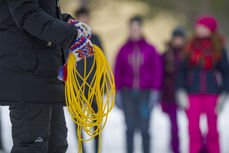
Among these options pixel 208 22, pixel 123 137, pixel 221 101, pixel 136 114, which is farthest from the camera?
pixel 123 137

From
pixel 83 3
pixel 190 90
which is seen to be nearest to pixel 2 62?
pixel 190 90

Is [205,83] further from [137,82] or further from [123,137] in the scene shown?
[123,137]

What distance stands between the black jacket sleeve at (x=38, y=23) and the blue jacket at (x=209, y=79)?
2.84 metres

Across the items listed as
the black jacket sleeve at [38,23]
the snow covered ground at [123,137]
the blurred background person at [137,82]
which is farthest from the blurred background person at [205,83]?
the black jacket sleeve at [38,23]

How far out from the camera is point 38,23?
251 cm

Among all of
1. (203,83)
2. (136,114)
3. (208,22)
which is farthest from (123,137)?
(208,22)

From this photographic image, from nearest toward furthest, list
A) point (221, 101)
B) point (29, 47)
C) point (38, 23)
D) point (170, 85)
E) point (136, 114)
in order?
point (38, 23) < point (29, 47) < point (221, 101) < point (136, 114) < point (170, 85)

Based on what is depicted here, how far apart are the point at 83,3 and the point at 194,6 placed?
4536mm

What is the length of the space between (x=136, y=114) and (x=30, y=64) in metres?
3.03

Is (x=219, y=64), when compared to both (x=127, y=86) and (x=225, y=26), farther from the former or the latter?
(x=225, y=26)

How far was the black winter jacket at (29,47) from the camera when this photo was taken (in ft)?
8.26

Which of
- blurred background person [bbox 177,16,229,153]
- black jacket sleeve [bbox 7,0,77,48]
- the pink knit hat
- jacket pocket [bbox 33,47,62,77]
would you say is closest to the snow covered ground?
blurred background person [bbox 177,16,229,153]

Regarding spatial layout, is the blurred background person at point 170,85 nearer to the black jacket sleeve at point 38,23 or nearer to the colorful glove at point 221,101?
the colorful glove at point 221,101

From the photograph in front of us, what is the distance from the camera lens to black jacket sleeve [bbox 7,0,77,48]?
251 cm
